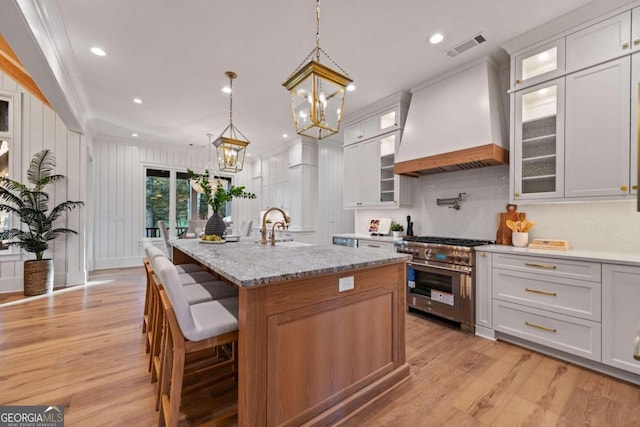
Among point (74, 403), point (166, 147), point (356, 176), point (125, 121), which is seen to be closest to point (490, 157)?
point (356, 176)

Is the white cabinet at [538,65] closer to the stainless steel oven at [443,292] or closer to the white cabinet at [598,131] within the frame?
the white cabinet at [598,131]

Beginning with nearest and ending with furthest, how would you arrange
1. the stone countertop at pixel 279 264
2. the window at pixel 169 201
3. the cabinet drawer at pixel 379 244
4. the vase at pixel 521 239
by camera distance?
the stone countertop at pixel 279 264
the vase at pixel 521 239
the cabinet drawer at pixel 379 244
the window at pixel 169 201

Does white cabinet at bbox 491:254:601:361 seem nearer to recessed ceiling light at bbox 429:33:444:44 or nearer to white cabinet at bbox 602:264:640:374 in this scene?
A: white cabinet at bbox 602:264:640:374

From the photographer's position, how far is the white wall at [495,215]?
7.85ft

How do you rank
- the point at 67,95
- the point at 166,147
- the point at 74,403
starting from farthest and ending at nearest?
the point at 166,147 < the point at 67,95 < the point at 74,403

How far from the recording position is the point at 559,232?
272cm

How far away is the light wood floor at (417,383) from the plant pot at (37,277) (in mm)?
1235

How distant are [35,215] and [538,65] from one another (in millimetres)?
6586

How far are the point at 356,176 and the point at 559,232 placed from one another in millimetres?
2595

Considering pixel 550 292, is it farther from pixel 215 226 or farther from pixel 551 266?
pixel 215 226

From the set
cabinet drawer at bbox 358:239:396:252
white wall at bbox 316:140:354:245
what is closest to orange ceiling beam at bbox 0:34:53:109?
cabinet drawer at bbox 358:239:396:252

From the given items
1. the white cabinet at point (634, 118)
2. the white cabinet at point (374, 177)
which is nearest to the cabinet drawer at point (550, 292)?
the white cabinet at point (634, 118)

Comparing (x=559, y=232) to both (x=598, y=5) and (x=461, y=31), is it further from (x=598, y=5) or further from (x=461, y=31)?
(x=461, y=31)

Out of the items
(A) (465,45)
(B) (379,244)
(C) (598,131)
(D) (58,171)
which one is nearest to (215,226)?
(B) (379,244)
